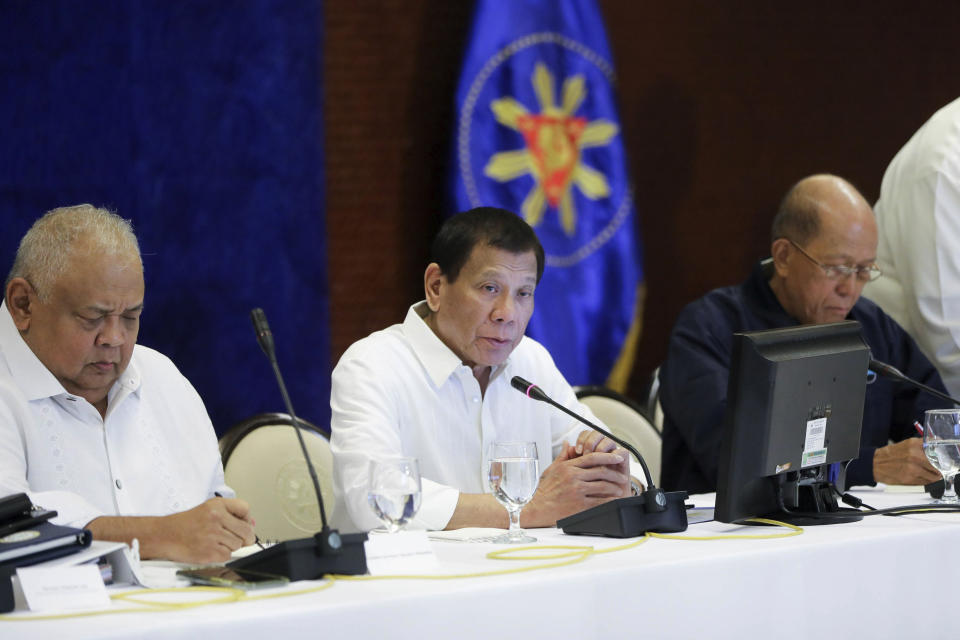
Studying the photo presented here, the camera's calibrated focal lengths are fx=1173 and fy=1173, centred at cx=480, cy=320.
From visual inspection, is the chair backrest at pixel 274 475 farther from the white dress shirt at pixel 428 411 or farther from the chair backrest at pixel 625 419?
the chair backrest at pixel 625 419

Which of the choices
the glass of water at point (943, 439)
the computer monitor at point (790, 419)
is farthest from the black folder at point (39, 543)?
the glass of water at point (943, 439)

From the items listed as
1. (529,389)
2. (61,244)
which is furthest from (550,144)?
(61,244)

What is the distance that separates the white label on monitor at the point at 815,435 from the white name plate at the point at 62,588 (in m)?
1.28

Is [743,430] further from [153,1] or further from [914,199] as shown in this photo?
[153,1]

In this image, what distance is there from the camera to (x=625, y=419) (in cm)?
360

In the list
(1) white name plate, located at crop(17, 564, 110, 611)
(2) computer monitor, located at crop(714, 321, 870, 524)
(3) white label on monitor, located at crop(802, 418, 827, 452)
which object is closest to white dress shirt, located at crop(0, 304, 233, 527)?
(1) white name plate, located at crop(17, 564, 110, 611)

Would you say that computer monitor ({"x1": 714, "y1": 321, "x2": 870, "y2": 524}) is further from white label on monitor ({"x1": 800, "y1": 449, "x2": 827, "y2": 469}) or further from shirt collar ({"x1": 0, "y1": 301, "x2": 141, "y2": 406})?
shirt collar ({"x1": 0, "y1": 301, "x2": 141, "y2": 406})

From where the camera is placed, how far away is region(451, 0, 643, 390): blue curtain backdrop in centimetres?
441

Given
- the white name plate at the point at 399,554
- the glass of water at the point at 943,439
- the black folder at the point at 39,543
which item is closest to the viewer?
the black folder at the point at 39,543

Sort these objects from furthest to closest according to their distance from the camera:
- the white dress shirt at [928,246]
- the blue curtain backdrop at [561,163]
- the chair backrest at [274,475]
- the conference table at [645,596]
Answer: the blue curtain backdrop at [561,163], the white dress shirt at [928,246], the chair backrest at [274,475], the conference table at [645,596]

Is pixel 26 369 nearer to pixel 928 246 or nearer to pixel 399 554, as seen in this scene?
pixel 399 554

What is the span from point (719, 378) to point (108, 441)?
4.89 feet

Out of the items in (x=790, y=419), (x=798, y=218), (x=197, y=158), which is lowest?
Result: (x=790, y=419)

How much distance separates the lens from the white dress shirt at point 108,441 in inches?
84.7
